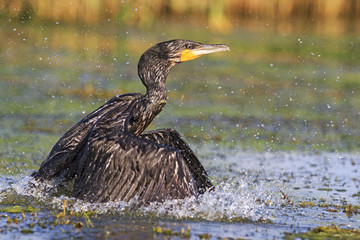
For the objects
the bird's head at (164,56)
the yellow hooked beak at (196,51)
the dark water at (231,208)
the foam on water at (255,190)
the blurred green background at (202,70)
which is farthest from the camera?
the blurred green background at (202,70)

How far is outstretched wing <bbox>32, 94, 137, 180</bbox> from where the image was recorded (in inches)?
274

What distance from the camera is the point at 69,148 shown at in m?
7.04

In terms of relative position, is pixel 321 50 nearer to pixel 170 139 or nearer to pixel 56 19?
pixel 56 19

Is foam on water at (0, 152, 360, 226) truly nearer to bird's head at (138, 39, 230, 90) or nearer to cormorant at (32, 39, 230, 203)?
cormorant at (32, 39, 230, 203)

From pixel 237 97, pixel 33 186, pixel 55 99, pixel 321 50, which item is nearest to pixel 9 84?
pixel 55 99

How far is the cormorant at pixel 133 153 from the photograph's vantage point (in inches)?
246

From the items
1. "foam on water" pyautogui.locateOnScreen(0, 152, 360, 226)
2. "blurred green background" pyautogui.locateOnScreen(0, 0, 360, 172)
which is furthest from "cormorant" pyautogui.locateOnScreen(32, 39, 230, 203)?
"blurred green background" pyautogui.locateOnScreen(0, 0, 360, 172)

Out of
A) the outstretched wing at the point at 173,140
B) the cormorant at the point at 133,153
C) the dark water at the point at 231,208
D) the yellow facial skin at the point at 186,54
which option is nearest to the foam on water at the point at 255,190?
the dark water at the point at 231,208

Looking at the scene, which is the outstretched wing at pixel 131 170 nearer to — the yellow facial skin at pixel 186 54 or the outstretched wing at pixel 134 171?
the outstretched wing at pixel 134 171

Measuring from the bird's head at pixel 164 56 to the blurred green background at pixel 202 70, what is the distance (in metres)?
2.58

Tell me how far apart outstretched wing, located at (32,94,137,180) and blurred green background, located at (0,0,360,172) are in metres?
1.80

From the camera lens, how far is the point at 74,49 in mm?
18812

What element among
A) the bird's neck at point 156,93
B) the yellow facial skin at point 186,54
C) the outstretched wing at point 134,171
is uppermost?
the yellow facial skin at point 186,54

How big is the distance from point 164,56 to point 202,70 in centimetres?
1033
